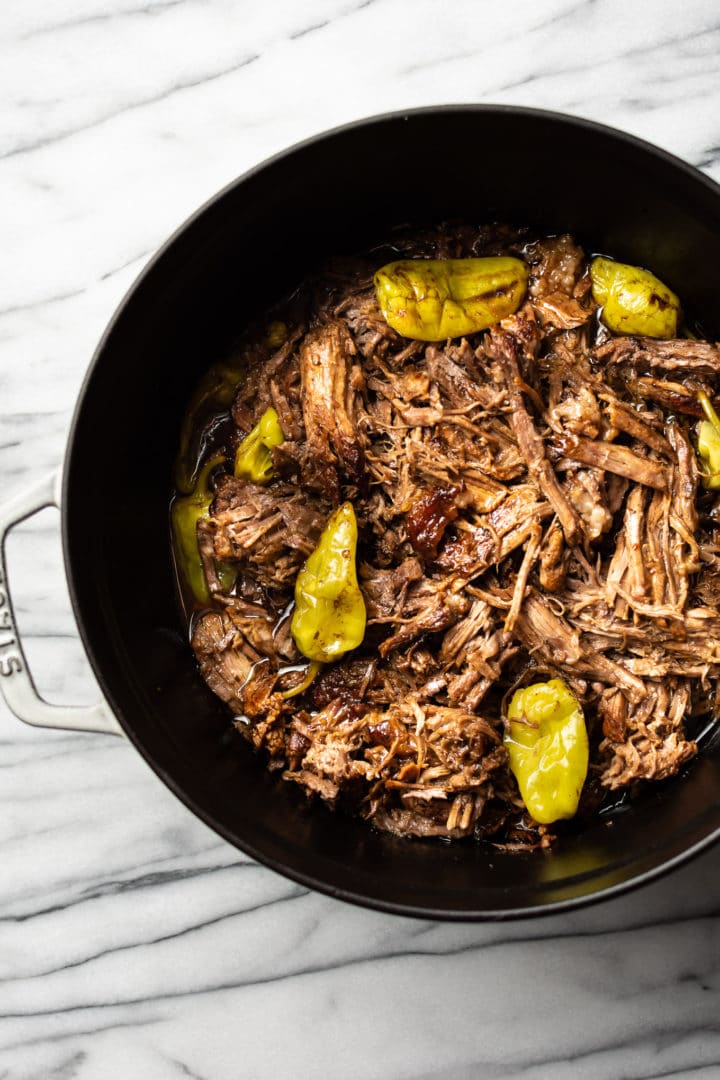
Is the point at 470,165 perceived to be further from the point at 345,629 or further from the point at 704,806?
the point at 704,806

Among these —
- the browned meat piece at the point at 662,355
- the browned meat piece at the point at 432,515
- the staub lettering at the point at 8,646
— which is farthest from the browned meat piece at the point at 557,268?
the staub lettering at the point at 8,646

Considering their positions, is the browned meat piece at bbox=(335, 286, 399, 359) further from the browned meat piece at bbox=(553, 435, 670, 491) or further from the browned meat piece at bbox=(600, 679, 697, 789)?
the browned meat piece at bbox=(600, 679, 697, 789)

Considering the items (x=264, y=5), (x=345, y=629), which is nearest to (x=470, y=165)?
(x=264, y=5)

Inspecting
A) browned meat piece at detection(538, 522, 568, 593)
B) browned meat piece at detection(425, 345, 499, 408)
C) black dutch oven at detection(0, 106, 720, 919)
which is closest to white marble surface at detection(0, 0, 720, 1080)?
black dutch oven at detection(0, 106, 720, 919)

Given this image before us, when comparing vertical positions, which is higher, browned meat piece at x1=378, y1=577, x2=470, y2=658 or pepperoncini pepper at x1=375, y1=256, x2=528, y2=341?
pepperoncini pepper at x1=375, y1=256, x2=528, y2=341

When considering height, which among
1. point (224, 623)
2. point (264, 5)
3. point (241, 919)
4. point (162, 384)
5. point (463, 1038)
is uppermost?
point (264, 5)

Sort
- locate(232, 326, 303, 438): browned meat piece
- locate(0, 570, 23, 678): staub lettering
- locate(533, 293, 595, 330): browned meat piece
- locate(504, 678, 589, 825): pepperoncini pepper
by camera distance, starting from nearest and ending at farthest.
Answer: locate(0, 570, 23, 678): staub lettering, locate(504, 678, 589, 825): pepperoncini pepper, locate(533, 293, 595, 330): browned meat piece, locate(232, 326, 303, 438): browned meat piece
